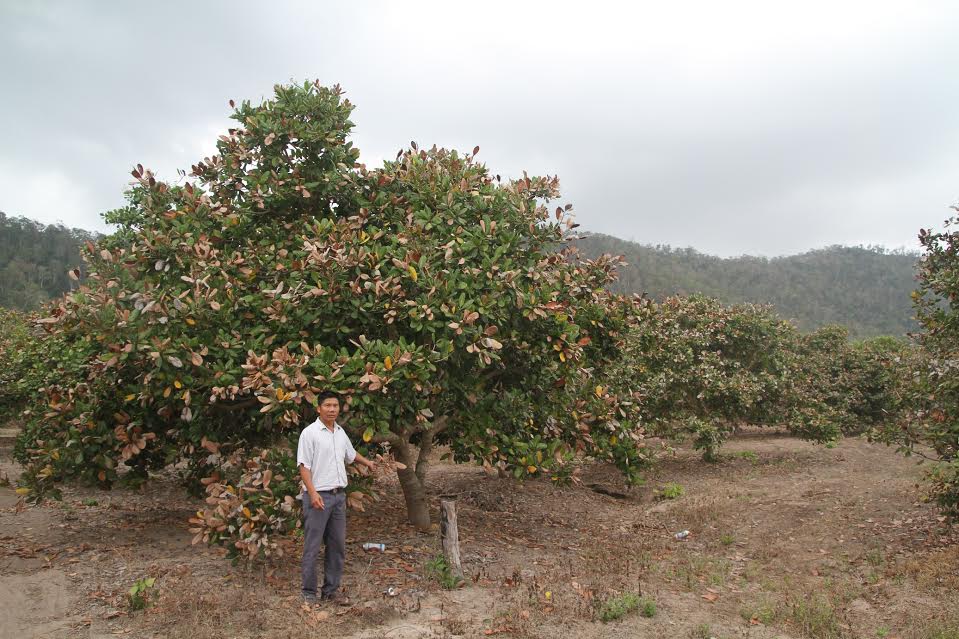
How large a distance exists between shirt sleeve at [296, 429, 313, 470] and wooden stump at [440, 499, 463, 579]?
5.40 ft

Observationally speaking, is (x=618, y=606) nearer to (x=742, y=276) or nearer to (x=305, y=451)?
(x=305, y=451)

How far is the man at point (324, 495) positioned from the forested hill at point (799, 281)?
197 feet

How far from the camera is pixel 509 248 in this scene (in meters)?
7.61

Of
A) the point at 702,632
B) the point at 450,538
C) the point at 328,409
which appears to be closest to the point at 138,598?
the point at 328,409

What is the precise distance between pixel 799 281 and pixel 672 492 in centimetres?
8202

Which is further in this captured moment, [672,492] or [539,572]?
[672,492]

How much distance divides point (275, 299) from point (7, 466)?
15.2 m

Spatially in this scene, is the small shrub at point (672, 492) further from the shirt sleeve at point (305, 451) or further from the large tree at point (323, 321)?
the shirt sleeve at point (305, 451)

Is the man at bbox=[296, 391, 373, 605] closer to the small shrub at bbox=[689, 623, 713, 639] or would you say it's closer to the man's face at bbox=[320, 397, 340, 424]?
the man's face at bbox=[320, 397, 340, 424]

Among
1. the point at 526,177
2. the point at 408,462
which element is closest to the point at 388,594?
the point at 408,462

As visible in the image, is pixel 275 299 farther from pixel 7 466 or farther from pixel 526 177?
pixel 7 466

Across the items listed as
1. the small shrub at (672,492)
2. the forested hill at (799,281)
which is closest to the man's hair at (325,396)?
the small shrub at (672,492)

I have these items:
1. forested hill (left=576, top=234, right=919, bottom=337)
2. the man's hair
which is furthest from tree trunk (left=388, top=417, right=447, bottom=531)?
forested hill (left=576, top=234, right=919, bottom=337)

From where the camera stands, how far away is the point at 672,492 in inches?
530
